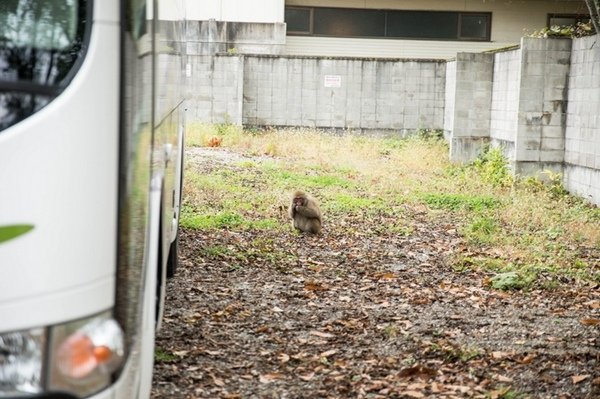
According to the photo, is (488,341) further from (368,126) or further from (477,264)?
(368,126)

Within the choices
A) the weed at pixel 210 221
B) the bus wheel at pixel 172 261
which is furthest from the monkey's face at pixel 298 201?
the bus wheel at pixel 172 261

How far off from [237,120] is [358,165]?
6969 mm

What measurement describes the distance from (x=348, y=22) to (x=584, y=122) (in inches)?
626

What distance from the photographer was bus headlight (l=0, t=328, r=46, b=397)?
105 inches

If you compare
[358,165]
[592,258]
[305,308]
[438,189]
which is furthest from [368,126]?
[305,308]

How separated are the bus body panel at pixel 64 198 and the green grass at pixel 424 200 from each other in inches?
250

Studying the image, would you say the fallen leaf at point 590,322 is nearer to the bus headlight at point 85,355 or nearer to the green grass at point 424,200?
the green grass at point 424,200

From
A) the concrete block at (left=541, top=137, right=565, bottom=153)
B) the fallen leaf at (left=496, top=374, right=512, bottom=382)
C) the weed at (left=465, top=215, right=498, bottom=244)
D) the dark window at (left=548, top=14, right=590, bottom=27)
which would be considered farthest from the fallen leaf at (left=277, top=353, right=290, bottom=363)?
the dark window at (left=548, top=14, right=590, bottom=27)

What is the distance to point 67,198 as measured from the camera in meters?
2.79

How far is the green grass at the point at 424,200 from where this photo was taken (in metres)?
9.92

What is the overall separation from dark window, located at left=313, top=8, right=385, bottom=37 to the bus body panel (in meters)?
26.2

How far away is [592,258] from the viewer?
9.77 m

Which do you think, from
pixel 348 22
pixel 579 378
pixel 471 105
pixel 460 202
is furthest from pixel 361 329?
pixel 348 22

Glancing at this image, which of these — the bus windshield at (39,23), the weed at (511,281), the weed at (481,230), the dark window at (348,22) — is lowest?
the weed at (511,281)
